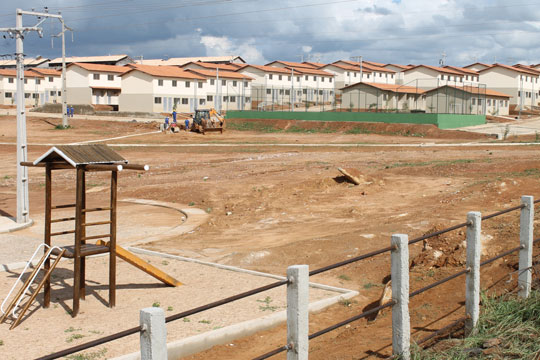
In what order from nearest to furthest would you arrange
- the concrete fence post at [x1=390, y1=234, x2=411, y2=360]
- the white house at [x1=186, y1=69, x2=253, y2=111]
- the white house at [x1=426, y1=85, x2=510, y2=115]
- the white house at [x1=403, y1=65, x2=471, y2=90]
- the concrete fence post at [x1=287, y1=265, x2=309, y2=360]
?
the concrete fence post at [x1=287, y1=265, x2=309, y2=360], the concrete fence post at [x1=390, y1=234, x2=411, y2=360], the white house at [x1=426, y1=85, x2=510, y2=115], the white house at [x1=186, y1=69, x2=253, y2=111], the white house at [x1=403, y1=65, x2=471, y2=90]

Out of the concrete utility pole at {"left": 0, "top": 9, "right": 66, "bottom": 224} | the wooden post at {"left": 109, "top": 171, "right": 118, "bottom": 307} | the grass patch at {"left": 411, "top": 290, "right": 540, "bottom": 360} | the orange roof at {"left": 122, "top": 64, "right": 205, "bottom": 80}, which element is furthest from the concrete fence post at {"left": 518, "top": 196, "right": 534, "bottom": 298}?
the orange roof at {"left": 122, "top": 64, "right": 205, "bottom": 80}

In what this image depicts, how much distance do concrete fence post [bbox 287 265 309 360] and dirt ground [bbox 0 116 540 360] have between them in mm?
2025

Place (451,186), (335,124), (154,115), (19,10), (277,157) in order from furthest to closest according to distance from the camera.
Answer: (154,115) → (335,124) → (277,157) → (451,186) → (19,10)

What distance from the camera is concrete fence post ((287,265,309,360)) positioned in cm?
495

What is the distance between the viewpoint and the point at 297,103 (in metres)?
89.5

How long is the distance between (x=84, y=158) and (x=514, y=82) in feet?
286

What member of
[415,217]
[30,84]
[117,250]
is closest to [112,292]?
[117,250]

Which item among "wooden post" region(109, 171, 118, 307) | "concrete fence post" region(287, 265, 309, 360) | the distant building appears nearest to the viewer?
"concrete fence post" region(287, 265, 309, 360)

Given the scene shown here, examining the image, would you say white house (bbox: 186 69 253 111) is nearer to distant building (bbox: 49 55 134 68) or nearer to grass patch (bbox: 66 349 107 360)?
distant building (bbox: 49 55 134 68)

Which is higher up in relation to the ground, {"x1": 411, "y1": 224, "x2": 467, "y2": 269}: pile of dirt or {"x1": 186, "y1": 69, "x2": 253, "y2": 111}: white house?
{"x1": 186, "y1": 69, "x2": 253, "y2": 111}: white house

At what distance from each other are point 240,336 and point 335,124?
170 feet

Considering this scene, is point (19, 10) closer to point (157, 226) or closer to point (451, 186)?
point (157, 226)

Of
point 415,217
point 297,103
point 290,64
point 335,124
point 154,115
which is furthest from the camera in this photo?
point 290,64

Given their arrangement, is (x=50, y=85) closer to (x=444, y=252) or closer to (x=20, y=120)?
(x=20, y=120)
